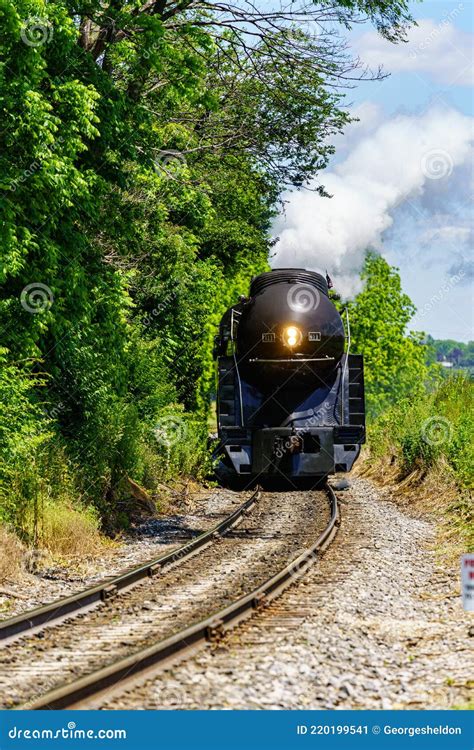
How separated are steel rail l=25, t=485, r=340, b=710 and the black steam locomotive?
7.58m

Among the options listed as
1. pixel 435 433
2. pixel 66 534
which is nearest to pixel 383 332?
pixel 435 433

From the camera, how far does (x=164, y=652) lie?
718 cm

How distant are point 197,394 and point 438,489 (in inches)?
604

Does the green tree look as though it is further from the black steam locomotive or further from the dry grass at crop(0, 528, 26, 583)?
the dry grass at crop(0, 528, 26, 583)

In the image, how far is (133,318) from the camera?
1012 inches

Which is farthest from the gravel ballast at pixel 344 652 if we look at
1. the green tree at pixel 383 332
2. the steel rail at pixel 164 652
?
the green tree at pixel 383 332

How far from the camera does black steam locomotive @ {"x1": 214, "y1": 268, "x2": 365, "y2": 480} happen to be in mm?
18500

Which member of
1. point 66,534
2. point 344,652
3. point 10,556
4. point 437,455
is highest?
point 437,455

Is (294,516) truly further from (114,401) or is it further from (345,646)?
(345,646)

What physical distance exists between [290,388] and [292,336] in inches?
47.1

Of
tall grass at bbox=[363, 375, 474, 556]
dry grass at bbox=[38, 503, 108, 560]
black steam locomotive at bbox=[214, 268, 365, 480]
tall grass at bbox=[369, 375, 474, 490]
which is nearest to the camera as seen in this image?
dry grass at bbox=[38, 503, 108, 560]

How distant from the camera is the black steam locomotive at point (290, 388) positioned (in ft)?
60.7

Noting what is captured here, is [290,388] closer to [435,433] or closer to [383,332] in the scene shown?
[435,433]

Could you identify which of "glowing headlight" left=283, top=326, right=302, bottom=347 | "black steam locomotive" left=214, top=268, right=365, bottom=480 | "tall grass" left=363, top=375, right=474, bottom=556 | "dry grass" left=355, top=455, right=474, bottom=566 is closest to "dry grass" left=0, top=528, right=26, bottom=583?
"dry grass" left=355, top=455, right=474, bottom=566
